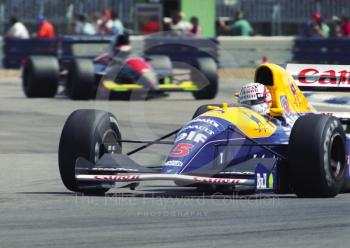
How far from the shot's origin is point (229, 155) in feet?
35.6

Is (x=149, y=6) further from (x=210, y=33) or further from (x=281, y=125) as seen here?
(x=281, y=125)

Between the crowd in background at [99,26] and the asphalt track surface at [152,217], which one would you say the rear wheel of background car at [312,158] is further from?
the crowd in background at [99,26]

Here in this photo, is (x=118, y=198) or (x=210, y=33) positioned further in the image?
(x=210, y=33)

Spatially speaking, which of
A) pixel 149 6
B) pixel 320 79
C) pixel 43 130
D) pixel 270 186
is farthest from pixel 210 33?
pixel 270 186

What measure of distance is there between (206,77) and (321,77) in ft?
37.3

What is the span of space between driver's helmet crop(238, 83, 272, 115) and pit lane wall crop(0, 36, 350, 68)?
19885mm

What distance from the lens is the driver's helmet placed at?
11.5 metres

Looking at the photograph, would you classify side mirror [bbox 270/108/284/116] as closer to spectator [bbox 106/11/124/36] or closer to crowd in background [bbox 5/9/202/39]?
spectator [bbox 106/11/124/36]

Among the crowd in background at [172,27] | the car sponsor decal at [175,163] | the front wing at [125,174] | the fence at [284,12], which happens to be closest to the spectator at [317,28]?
the crowd in background at [172,27]

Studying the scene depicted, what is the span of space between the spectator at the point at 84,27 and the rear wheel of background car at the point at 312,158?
23.2m

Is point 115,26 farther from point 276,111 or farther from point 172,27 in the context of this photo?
point 276,111

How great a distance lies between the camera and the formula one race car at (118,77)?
78.9ft

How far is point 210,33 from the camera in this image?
131 ft

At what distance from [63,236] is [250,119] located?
10.8ft
